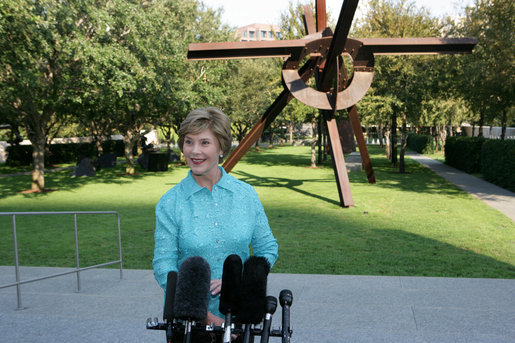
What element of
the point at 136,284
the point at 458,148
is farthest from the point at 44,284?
the point at 458,148

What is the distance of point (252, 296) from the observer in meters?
1.88

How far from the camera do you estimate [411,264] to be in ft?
24.7

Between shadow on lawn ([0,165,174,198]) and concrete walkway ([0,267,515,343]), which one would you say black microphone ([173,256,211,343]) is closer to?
concrete walkway ([0,267,515,343])

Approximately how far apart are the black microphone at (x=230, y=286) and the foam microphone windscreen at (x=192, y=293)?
9 cm

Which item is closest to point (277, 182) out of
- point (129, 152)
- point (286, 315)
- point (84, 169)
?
point (129, 152)

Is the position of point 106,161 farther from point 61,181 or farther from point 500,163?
point 500,163

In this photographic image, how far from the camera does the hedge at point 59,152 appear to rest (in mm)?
32375

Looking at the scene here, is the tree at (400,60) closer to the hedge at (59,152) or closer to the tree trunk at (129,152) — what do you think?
the tree trunk at (129,152)

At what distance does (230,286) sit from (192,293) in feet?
0.52

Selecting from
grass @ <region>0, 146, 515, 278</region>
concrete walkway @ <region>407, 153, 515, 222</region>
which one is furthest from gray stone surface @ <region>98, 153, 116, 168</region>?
concrete walkway @ <region>407, 153, 515, 222</region>

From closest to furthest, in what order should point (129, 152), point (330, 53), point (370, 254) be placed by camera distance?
1. point (370, 254)
2. point (330, 53)
3. point (129, 152)

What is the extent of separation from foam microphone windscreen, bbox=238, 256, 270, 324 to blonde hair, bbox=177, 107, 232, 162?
0.69 m

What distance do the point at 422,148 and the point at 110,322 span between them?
1621 inches

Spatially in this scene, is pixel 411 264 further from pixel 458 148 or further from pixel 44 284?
pixel 458 148
